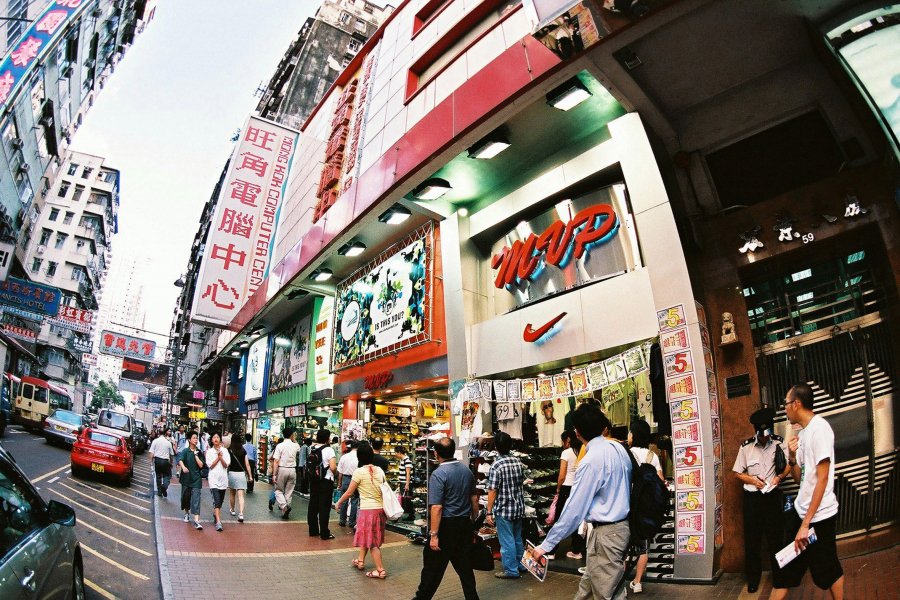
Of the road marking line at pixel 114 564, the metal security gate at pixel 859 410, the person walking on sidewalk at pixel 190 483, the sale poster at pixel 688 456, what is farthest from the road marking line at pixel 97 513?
the metal security gate at pixel 859 410

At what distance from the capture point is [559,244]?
8078mm

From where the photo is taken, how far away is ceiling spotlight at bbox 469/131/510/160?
8062 millimetres

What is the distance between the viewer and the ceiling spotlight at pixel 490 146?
8.06m

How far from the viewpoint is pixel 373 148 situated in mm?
12172

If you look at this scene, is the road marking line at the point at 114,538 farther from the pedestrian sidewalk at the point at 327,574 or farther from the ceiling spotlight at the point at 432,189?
the ceiling spotlight at the point at 432,189

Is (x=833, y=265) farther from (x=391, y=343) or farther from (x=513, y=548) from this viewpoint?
(x=391, y=343)

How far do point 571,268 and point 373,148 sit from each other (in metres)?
6.87

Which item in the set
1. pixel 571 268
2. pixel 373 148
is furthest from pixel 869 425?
pixel 373 148

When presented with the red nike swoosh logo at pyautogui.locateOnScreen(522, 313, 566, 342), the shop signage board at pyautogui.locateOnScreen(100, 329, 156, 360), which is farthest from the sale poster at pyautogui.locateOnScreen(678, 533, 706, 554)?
the shop signage board at pyautogui.locateOnScreen(100, 329, 156, 360)

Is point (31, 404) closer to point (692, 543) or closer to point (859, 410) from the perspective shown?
point (692, 543)

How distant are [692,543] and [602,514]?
124 inches

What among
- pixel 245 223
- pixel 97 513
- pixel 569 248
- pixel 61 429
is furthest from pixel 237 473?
pixel 61 429

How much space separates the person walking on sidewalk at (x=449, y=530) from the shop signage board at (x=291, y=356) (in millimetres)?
12390

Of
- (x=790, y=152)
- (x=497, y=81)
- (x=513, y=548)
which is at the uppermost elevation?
(x=497, y=81)
